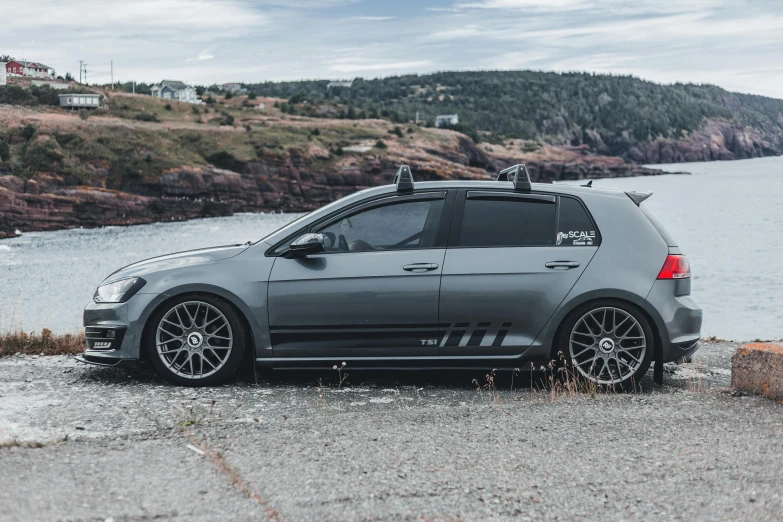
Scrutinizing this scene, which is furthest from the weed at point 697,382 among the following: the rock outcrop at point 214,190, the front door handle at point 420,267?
the rock outcrop at point 214,190

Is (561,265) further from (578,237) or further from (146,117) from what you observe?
(146,117)

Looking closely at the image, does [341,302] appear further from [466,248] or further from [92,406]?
[92,406]

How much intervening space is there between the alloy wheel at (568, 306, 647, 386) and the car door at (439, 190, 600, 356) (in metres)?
0.32

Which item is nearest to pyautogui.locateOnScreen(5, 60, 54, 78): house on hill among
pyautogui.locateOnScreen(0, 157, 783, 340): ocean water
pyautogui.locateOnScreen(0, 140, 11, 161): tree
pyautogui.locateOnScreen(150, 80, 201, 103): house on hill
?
pyautogui.locateOnScreen(150, 80, 201, 103): house on hill

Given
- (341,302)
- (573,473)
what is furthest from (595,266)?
(573,473)

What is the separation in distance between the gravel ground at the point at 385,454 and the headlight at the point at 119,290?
75 centimetres

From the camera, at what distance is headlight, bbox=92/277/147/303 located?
677 centimetres

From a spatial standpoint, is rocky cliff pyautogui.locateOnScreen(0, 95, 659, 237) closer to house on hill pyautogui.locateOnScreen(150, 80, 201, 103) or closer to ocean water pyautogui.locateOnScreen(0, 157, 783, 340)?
ocean water pyautogui.locateOnScreen(0, 157, 783, 340)

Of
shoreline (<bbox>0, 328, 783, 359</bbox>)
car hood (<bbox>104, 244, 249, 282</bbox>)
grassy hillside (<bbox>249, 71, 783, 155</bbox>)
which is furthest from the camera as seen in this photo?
grassy hillside (<bbox>249, 71, 783, 155</bbox>)

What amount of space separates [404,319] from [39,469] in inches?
116

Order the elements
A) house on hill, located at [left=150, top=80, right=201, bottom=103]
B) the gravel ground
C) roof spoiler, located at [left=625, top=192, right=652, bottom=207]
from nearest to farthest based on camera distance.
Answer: the gravel ground → roof spoiler, located at [left=625, top=192, right=652, bottom=207] → house on hill, located at [left=150, top=80, right=201, bottom=103]

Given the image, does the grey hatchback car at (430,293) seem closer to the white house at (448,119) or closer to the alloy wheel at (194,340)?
the alloy wheel at (194,340)

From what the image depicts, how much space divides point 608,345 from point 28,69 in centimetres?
13077

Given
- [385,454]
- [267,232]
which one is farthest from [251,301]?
[267,232]
